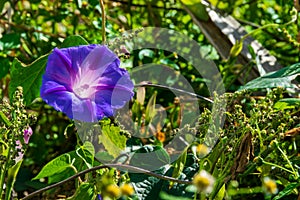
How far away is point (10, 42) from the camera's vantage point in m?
1.47

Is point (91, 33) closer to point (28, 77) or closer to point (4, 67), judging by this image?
point (4, 67)

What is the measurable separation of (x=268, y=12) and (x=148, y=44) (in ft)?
1.36

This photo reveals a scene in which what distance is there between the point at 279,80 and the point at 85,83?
345 millimetres

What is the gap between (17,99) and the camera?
853 millimetres

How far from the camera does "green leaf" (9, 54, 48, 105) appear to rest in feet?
3.57

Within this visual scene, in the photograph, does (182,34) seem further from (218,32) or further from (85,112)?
(85,112)

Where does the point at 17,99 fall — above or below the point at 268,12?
above

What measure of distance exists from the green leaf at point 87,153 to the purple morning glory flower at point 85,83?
1.8 inches

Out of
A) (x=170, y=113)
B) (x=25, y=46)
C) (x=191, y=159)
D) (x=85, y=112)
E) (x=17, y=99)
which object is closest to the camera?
(x=17, y=99)

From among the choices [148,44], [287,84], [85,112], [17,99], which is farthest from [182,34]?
[17,99]

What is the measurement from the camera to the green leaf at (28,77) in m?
1.09

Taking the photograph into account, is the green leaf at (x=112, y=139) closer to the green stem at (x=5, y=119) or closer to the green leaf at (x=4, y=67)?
the green stem at (x=5, y=119)

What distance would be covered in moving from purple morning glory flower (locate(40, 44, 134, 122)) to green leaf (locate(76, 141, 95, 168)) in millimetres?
46

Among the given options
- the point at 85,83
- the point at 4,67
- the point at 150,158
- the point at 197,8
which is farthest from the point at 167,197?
the point at 197,8
